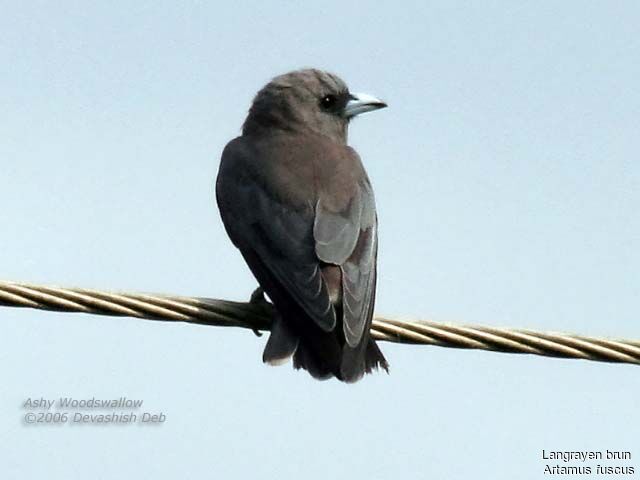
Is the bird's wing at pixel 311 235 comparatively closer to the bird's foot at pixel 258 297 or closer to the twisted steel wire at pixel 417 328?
the bird's foot at pixel 258 297

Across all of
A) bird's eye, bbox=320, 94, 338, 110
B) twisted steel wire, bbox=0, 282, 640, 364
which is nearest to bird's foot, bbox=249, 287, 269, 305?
twisted steel wire, bbox=0, 282, 640, 364

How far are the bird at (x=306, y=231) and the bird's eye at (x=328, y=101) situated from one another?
0.09 meters

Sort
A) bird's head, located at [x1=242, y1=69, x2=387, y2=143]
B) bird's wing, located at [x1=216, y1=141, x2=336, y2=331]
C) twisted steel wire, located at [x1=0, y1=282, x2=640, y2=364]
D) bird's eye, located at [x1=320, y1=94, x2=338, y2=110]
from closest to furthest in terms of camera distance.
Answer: twisted steel wire, located at [x1=0, y1=282, x2=640, y2=364] → bird's wing, located at [x1=216, y1=141, x2=336, y2=331] → bird's head, located at [x1=242, y1=69, x2=387, y2=143] → bird's eye, located at [x1=320, y1=94, x2=338, y2=110]

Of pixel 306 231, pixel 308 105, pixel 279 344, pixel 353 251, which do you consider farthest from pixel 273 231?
pixel 308 105

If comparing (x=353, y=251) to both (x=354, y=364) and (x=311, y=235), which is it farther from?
(x=354, y=364)

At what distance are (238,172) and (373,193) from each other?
786 mm

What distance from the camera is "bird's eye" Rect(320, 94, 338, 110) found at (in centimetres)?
967

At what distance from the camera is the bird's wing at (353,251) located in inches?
273

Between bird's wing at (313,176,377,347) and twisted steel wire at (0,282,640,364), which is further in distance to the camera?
bird's wing at (313,176,377,347)

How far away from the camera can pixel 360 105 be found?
9.64m

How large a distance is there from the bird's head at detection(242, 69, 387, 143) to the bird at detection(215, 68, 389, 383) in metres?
0.01

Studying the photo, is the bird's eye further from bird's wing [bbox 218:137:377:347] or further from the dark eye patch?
bird's wing [bbox 218:137:377:347]

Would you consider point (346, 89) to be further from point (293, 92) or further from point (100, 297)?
point (100, 297)

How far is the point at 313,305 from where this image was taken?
704 centimetres
